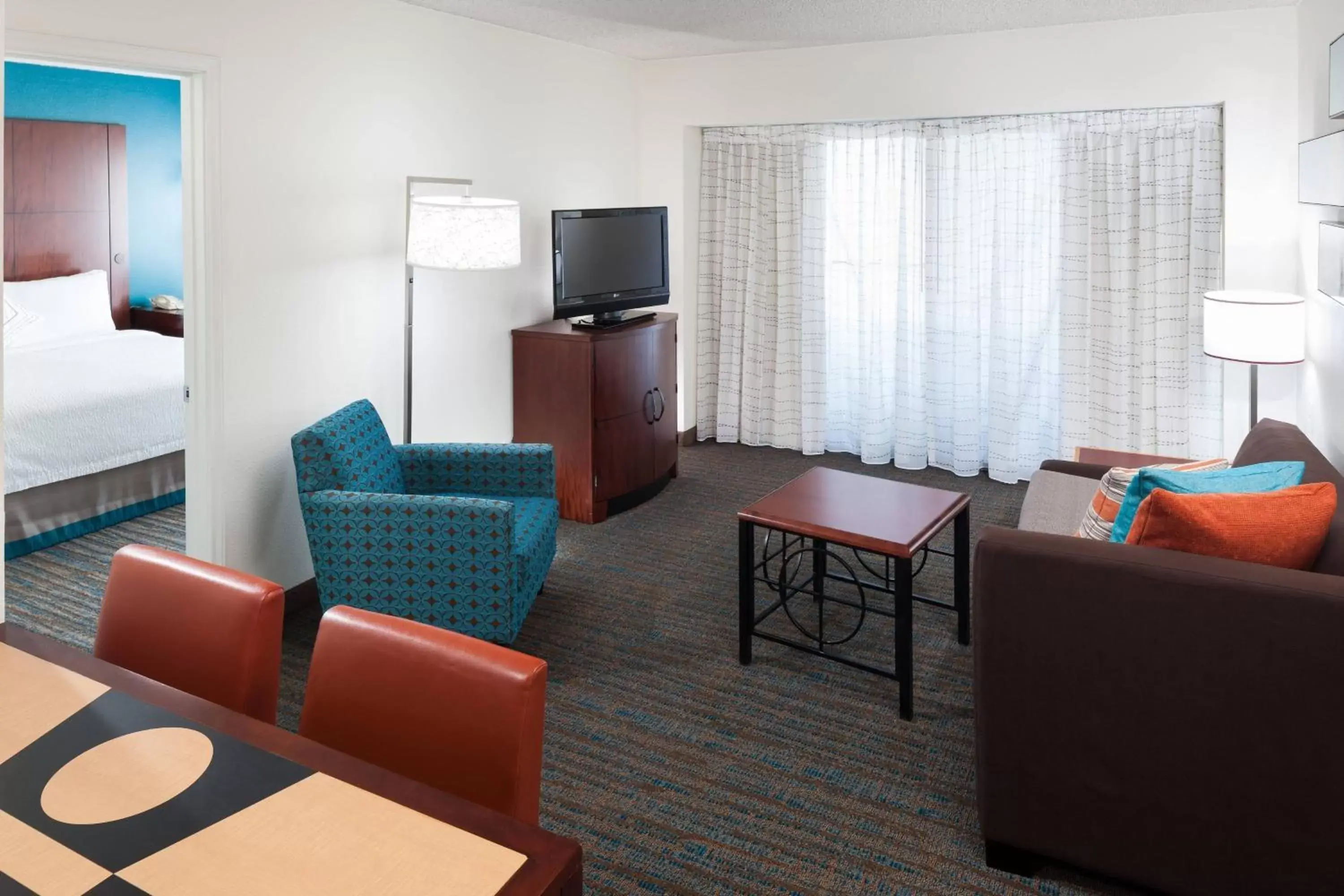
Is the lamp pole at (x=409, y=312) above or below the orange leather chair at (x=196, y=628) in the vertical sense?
above

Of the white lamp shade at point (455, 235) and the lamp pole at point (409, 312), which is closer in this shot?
the white lamp shade at point (455, 235)

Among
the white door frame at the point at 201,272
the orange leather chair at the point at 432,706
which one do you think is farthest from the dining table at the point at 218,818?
the white door frame at the point at 201,272

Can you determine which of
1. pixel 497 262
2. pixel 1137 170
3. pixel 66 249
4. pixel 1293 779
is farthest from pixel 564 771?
pixel 66 249

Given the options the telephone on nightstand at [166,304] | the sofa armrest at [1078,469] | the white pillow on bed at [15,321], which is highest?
the telephone on nightstand at [166,304]

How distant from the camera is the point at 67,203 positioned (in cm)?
625

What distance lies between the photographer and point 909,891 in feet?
7.43

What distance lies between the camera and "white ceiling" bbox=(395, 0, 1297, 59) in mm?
4359

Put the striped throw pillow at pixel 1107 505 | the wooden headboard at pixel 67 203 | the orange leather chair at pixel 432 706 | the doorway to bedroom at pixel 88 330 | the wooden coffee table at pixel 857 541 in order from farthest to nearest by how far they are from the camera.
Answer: the wooden headboard at pixel 67 203, the doorway to bedroom at pixel 88 330, the wooden coffee table at pixel 857 541, the striped throw pillow at pixel 1107 505, the orange leather chair at pixel 432 706

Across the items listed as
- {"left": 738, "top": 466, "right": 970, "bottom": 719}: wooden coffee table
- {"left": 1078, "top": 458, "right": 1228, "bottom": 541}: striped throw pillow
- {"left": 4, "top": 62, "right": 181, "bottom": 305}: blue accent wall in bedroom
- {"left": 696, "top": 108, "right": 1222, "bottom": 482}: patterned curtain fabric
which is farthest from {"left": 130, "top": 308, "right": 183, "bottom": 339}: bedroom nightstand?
{"left": 1078, "top": 458, "right": 1228, "bottom": 541}: striped throw pillow

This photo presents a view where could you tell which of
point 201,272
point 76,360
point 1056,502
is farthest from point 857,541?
point 76,360

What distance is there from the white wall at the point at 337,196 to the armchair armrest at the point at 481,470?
17.2 inches

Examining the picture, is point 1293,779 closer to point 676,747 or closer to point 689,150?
point 676,747

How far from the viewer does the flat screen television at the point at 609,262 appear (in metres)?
4.95

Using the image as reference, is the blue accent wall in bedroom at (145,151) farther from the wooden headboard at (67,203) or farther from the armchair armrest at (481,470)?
the armchair armrest at (481,470)
